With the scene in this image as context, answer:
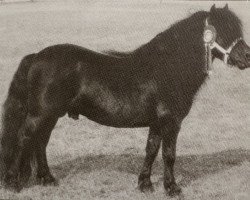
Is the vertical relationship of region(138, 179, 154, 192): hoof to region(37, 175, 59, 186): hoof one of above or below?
above

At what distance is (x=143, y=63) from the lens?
21.4 feet

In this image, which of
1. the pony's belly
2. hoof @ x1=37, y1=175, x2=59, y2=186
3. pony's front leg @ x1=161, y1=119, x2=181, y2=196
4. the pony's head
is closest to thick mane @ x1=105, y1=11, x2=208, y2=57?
the pony's head

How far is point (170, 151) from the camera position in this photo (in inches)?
265

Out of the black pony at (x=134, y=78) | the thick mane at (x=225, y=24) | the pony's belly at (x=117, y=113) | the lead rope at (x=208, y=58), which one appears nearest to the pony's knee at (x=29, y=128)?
the black pony at (x=134, y=78)

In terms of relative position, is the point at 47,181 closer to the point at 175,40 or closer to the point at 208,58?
the point at 175,40

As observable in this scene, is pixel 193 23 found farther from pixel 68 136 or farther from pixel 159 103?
pixel 68 136

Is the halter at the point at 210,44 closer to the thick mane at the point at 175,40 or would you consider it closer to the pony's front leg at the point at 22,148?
the thick mane at the point at 175,40

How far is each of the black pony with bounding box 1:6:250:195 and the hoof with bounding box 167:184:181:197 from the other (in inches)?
29.7

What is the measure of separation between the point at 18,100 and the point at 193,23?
2.67 m

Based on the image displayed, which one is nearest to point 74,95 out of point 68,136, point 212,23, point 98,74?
point 98,74

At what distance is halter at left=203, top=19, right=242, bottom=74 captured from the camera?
6438 millimetres

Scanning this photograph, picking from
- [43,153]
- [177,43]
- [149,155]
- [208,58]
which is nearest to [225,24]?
[208,58]

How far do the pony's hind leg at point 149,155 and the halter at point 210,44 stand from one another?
1.17 meters

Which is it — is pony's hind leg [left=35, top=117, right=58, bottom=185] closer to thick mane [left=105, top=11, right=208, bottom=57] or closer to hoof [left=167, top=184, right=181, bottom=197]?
thick mane [left=105, top=11, right=208, bottom=57]
